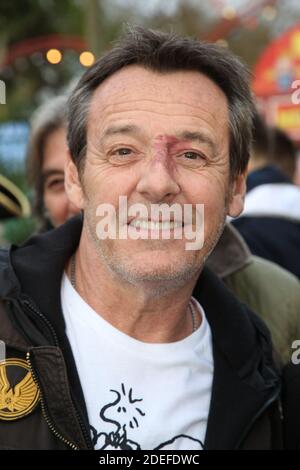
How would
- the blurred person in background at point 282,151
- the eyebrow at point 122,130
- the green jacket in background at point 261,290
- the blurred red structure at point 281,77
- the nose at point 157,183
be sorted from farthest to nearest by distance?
the blurred red structure at point 281,77 → the blurred person in background at point 282,151 → the green jacket in background at point 261,290 → the eyebrow at point 122,130 → the nose at point 157,183

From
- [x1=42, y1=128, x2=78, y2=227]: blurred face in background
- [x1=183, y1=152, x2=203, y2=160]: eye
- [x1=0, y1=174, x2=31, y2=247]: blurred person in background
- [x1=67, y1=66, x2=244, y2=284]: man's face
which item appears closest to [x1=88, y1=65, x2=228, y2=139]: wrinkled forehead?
[x1=67, y1=66, x2=244, y2=284]: man's face

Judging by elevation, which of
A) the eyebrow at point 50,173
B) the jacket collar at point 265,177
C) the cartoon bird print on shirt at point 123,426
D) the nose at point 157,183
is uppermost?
the jacket collar at point 265,177

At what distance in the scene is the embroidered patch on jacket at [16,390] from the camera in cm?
193

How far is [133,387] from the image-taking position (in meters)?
2.13

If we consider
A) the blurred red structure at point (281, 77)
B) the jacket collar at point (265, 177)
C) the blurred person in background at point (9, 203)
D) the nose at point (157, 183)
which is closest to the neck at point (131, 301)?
the nose at point (157, 183)

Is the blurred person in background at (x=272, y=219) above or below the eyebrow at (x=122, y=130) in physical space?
below

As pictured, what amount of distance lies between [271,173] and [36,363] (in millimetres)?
2436

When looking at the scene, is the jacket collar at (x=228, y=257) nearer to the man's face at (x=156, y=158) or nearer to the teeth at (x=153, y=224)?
the man's face at (x=156, y=158)

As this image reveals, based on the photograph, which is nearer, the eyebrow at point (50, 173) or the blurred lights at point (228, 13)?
the eyebrow at point (50, 173)

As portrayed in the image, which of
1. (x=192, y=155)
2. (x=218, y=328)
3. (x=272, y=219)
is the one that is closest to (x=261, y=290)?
(x=218, y=328)

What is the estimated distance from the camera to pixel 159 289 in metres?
2.15

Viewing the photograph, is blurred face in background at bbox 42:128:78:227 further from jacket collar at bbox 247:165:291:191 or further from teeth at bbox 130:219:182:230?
teeth at bbox 130:219:182:230

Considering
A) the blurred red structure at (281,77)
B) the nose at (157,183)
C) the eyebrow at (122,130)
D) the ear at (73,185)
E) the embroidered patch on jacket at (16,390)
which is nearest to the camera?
the embroidered patch on jacket at (16,390)

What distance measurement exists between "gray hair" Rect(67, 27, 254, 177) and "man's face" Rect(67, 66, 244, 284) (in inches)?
1.2
